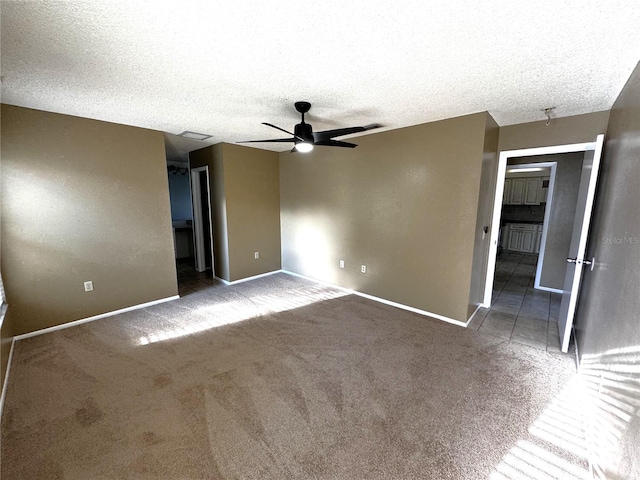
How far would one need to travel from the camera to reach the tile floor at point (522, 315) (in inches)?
111

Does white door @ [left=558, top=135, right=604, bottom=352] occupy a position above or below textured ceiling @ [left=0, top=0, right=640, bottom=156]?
below

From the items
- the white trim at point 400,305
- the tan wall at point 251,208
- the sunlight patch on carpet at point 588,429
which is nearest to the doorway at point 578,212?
the sunlight patch on carpet at point 588,429

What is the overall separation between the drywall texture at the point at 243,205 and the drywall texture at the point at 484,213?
3.40 m

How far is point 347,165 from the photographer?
3.95 meters

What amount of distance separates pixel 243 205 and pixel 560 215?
510cm

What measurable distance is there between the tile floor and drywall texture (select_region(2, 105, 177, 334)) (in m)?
4.27

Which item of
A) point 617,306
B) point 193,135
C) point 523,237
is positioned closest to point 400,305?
point 617,306

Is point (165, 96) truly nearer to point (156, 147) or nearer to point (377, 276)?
point (156, 147)

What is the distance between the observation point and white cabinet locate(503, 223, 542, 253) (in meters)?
6.36

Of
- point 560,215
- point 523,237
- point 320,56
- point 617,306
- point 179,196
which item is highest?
point 320,56

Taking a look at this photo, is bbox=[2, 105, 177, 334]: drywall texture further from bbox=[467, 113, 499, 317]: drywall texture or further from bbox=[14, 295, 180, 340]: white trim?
bbox=[467, 113, 499, 317]: drywall texture

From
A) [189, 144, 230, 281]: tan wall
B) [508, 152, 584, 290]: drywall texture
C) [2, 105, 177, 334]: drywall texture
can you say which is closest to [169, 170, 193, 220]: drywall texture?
[189, 144, 230, 281]: tan wall

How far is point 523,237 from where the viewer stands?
21.5ft

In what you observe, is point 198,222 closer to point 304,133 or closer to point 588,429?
point 304,133
